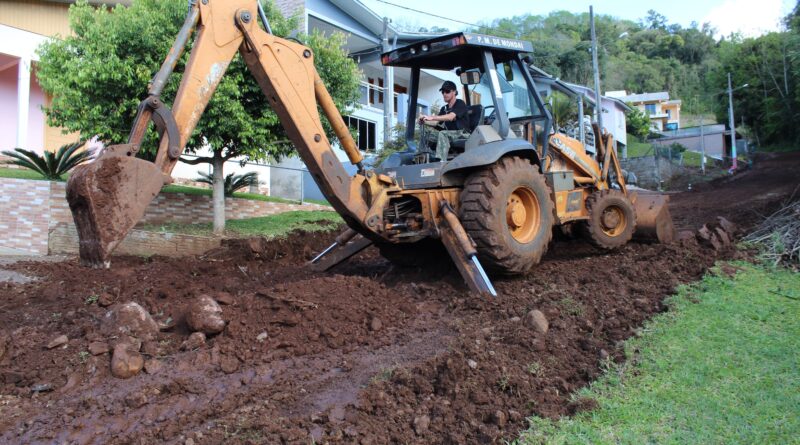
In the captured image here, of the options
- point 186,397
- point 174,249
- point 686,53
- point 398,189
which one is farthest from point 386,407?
point 686,53

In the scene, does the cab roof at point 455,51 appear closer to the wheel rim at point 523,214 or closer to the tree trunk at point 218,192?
the wheel rim at point 523,214

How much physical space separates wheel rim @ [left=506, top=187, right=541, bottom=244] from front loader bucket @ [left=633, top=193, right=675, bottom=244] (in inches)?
112

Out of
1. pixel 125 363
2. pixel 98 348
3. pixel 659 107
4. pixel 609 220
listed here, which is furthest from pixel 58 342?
pixel 659 107

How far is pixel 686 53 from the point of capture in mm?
93125

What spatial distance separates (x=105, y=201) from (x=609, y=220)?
6198 mm

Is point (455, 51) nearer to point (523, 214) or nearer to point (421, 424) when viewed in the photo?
point (523, 214)

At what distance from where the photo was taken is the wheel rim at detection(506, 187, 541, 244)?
632cm

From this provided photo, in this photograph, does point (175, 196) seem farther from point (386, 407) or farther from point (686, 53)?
point (686, 53)

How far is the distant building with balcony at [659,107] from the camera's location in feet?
243

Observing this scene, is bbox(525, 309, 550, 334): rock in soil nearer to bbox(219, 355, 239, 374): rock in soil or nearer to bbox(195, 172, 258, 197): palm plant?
bbox(219, 355, 239, 374): rock in soil

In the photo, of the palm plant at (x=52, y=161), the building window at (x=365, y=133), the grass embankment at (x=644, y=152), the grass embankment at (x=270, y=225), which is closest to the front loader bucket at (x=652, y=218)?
the grass embankment at (x=270, y=225)

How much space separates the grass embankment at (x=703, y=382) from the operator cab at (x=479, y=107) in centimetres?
232

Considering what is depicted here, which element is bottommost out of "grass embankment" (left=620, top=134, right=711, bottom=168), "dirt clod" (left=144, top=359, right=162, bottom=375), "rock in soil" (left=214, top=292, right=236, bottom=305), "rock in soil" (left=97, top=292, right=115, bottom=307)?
"dirt clod" (left=144, top=359, right=162, bottom=375)

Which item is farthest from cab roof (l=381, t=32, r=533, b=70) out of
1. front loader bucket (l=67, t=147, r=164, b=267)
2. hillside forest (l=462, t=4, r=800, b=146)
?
hillside forest (l=462, t=4, r=800, b=146)
